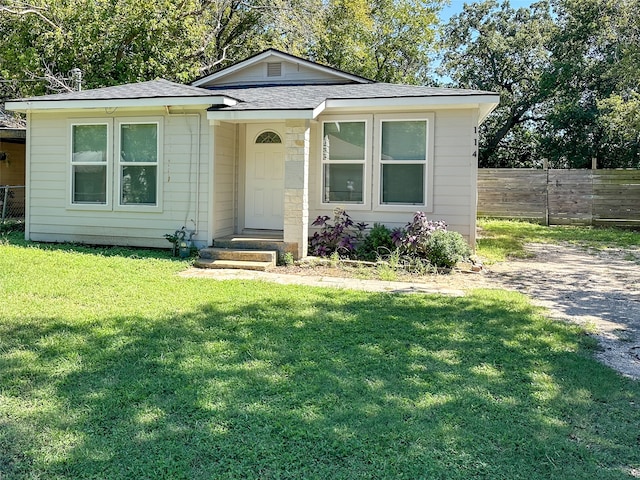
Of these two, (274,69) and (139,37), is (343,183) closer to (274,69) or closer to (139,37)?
(274,69)

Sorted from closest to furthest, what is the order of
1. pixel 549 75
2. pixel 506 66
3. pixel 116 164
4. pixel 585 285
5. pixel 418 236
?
pixel 585 285 → pixel 418 236 → pixel 116 164 → pixel 549 75 → pixel 506 66

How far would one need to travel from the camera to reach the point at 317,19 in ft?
65.7

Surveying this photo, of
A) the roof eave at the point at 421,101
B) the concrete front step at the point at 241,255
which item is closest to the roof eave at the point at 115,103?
the roof eave at the point at 421,101

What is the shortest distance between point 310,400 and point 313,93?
25.7ft

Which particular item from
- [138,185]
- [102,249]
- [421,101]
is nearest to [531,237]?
[421,101]

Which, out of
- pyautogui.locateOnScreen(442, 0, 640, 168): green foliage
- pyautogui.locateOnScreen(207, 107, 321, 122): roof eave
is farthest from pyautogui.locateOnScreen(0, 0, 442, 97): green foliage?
pyautogui.locateOnScreen(207, 107, 321, 122): roof eave

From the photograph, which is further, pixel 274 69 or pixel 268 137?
pixel 274 69

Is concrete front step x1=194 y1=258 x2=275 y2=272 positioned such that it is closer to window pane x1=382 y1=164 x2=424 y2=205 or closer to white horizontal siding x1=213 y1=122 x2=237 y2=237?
white horizontal siding x1=213 y1=122 x2=237 y2=237

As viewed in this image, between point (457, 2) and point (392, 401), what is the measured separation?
→ 26.2 m

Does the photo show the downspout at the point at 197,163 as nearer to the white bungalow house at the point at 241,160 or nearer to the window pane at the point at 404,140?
the white bungalow house at the point at 241,160

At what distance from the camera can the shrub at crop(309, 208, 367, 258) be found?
363 inches

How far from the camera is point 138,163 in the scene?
32.2ft

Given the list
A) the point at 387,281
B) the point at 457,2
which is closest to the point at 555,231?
the point at 387,281

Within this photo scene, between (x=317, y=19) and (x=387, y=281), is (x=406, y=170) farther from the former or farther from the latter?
(x=317, y=19)
